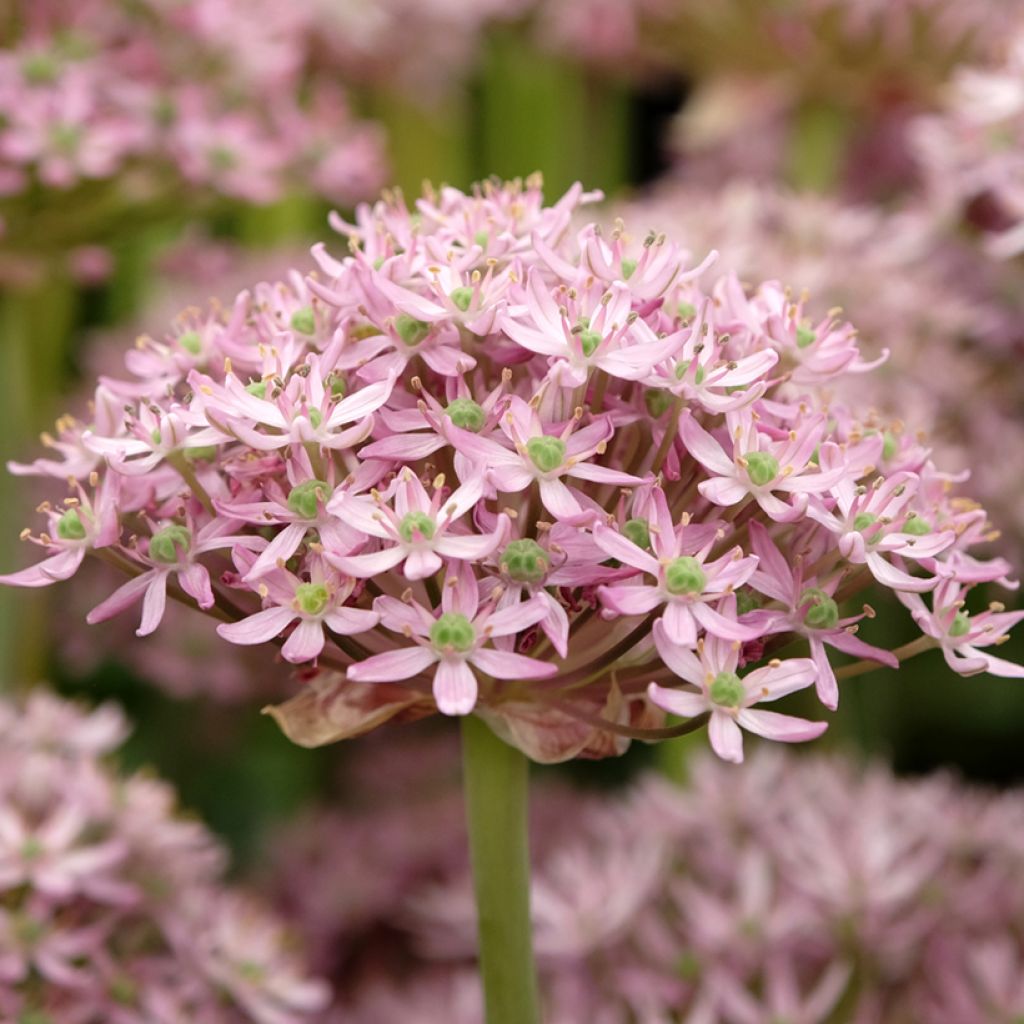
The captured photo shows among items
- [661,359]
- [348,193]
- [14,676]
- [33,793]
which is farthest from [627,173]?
[661,359]

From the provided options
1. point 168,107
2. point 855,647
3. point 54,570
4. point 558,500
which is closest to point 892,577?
point 855,647

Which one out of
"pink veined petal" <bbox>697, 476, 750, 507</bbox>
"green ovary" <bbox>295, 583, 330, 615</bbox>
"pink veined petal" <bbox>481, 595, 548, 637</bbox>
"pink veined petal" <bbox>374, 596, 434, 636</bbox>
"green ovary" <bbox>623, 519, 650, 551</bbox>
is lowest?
"pink veined petal" <bbox>481, 595, 548, 637</bbox>

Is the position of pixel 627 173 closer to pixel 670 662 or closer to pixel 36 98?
pixel 36 98

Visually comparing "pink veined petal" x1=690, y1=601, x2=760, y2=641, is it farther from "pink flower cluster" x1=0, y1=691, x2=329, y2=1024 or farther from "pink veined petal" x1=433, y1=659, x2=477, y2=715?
"pink flower cluster" x1=0, y1=691, x2=329, y2=1024

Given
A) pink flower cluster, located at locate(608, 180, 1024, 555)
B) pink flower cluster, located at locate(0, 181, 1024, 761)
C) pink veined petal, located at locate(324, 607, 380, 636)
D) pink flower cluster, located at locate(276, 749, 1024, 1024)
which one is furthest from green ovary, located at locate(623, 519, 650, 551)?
pink flower cluster, located at locate(608, 180, 1024, 555)

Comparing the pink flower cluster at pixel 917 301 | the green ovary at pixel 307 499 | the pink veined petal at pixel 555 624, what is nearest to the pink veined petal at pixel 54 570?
the green ovary at pixel 307 499

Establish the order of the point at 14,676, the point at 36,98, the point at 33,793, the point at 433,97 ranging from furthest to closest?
the point at 433,97
the point at 14,676
the point at 36,98
the point at 33,793

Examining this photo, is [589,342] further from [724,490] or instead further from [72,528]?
[72,528]
